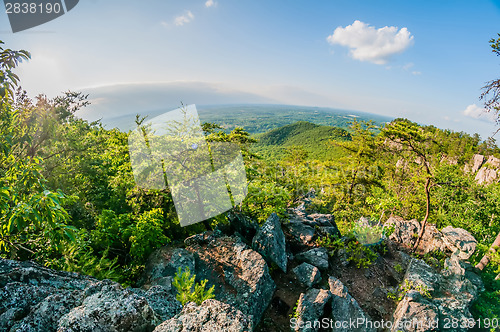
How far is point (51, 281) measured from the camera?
15.0 feet

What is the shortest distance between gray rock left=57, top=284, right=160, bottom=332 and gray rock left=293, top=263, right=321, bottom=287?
20.6 ft

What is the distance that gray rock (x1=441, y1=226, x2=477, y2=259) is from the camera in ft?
36.2

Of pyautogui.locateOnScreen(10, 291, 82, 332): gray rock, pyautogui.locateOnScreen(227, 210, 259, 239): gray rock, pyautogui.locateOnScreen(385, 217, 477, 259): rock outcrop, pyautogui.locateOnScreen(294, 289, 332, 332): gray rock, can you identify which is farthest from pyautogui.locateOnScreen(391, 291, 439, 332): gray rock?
pyautogui.locateOnScreen(10, 291, 82, 332): gray rock

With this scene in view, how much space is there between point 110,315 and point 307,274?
283 inches

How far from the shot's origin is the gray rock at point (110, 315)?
3.20 metres

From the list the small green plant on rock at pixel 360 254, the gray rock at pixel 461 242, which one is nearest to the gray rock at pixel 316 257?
the small green plant on rock at pixel 360 254

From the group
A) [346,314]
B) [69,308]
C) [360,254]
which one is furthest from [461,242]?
[69,308]

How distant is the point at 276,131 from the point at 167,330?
174 metres

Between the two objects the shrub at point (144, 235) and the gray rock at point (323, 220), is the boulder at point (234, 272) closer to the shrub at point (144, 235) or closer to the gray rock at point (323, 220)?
the shrub at point (144, 235)

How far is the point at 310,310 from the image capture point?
7.04 metres

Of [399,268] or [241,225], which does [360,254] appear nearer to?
[399,268]

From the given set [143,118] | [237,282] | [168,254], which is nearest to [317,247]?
[237,282]

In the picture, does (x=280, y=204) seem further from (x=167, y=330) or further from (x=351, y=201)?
(x=351, y=201)

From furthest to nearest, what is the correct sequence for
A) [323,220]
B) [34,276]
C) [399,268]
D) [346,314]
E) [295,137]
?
[295,137] → [323,220] → [399,268] → [346,314] → [34,276]
